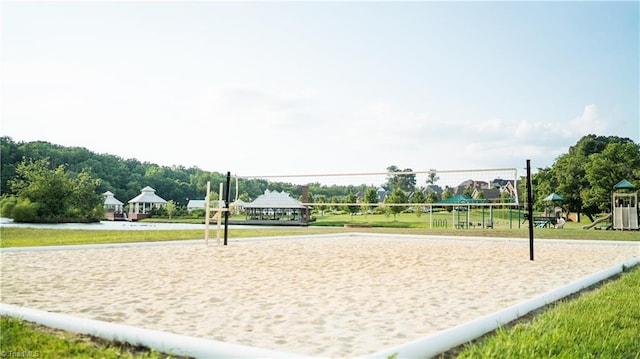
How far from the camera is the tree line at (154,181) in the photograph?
18.8 m

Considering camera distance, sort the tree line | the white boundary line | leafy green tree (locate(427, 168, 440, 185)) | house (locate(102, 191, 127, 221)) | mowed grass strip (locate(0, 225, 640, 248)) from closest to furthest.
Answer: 1. the white boundary line
2. mowed grass strip (locate(0, 225, 640, 248))
3. leafy green tree (locate(427, 168, 440, 185))
4. the tree line
5. house (locate(102, 191, 127, 221))

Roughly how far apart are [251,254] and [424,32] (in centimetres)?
584

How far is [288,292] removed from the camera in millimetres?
3664

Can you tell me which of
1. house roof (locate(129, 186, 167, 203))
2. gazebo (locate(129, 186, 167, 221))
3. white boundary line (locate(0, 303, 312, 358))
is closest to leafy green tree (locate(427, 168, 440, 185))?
white boundary line (locate(0, 303, 312, 358))

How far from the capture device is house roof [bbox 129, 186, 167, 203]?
3725 centimetres

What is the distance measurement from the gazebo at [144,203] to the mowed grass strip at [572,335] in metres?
36.0

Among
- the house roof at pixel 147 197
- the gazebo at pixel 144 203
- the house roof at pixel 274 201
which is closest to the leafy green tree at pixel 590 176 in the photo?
the house roof at pixel 274 201

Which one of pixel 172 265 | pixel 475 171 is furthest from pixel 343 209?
pixel 172 265

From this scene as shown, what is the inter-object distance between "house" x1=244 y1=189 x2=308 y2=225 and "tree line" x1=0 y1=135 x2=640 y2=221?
3.18 ft

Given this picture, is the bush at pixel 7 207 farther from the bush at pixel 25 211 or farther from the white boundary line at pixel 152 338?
the white boundary line at pixel 152 338

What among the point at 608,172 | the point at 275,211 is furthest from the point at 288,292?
the point at 608,172

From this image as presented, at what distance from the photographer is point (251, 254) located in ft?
22.7

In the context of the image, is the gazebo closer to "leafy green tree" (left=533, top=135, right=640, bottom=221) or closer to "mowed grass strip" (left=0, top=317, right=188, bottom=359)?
"leafy green tree" (left=533, top=135, right=640, bottom=221)

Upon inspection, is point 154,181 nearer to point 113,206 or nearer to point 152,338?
point 113,206
